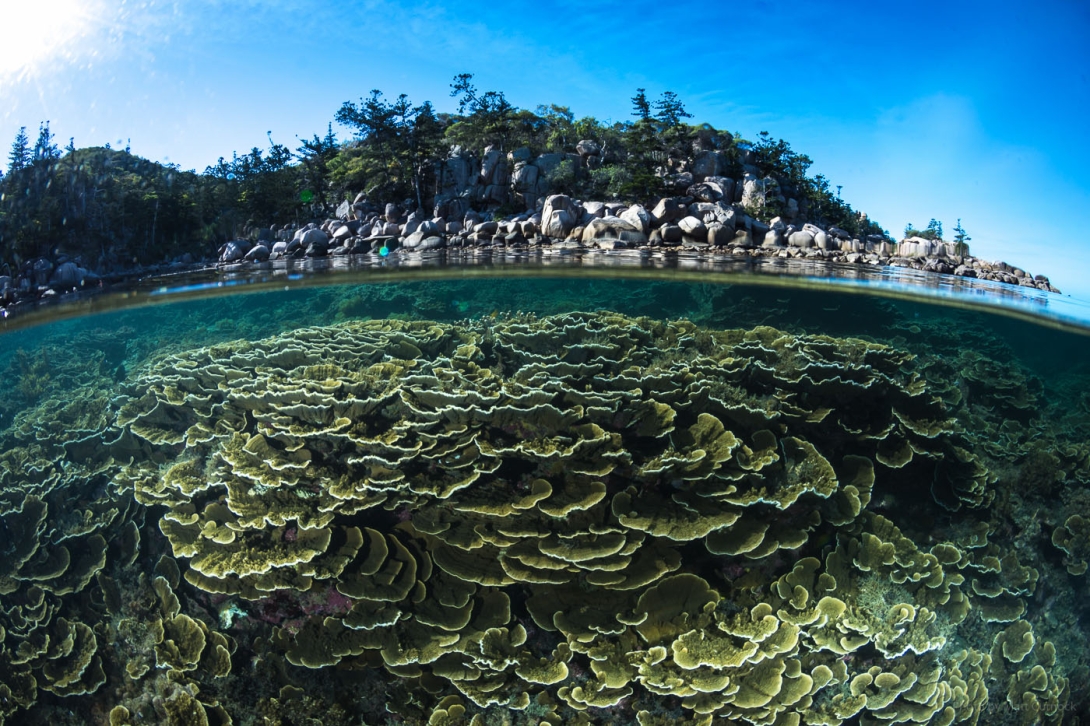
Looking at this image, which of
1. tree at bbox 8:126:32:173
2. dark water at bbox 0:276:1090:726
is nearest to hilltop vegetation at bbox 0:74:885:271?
tree at bbox 8:126:32:173

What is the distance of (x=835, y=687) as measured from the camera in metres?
4.55

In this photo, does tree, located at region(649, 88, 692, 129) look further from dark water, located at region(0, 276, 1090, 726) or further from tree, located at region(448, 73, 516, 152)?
dark water, located at region(0, 276, 1090, 726)

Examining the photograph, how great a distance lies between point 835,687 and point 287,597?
4.71 meters

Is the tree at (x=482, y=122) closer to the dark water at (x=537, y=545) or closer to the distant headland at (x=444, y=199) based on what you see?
the distant headland at (x=444, y=199)

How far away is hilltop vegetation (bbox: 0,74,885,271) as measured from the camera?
805 centimetres

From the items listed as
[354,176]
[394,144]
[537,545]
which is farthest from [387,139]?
[537,545]

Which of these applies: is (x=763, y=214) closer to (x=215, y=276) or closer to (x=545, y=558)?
(x=215, y=276)

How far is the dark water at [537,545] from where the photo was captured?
14.2ft

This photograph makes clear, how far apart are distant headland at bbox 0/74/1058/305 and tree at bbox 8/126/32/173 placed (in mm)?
25

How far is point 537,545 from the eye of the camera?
4.22m

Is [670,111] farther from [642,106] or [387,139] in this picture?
[387,139]

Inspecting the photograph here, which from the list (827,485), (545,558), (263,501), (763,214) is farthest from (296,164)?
(763,214)

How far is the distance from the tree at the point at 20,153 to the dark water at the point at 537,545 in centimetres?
362

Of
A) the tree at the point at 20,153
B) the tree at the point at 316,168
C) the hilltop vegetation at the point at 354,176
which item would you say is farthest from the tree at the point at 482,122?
the tree at the point at 20,153
